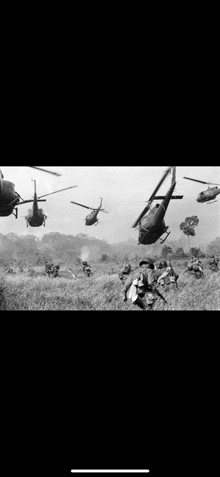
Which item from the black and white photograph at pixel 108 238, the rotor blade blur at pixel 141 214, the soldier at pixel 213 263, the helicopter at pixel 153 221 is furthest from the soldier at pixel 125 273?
the soldier at pixel 213 263

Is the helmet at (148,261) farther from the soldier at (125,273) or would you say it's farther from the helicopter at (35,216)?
the helicopter at (35,216)

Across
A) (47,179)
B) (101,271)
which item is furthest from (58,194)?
(101,271)

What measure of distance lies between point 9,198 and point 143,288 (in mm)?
1652

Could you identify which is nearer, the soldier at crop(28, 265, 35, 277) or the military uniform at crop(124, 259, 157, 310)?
the military uniform at crop(124, 259, 157, 310)

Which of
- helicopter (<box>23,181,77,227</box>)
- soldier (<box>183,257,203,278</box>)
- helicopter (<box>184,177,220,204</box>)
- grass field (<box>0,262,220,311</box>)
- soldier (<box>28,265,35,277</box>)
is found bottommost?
grass field (<box>0,262,220,311</box>)

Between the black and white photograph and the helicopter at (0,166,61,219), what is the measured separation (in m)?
0.01

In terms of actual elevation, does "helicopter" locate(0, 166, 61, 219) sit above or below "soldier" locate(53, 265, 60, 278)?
above

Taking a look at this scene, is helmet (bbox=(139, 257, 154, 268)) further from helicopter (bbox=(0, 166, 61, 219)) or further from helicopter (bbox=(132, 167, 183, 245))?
helicopter (bbox=(0, 166, 61, 219))

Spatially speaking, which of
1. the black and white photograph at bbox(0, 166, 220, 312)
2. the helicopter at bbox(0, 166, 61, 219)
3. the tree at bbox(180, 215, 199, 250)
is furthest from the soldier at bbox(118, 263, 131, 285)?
the helicopter at bbox(0, 166, 61, 219)

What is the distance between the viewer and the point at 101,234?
480 cm

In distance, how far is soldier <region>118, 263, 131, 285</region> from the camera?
477 centimetres

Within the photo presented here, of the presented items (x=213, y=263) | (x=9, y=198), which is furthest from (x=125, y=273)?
(x=9, y=198)

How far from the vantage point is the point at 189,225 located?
4.82m

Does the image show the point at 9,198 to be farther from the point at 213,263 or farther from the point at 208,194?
the point at 213,263
